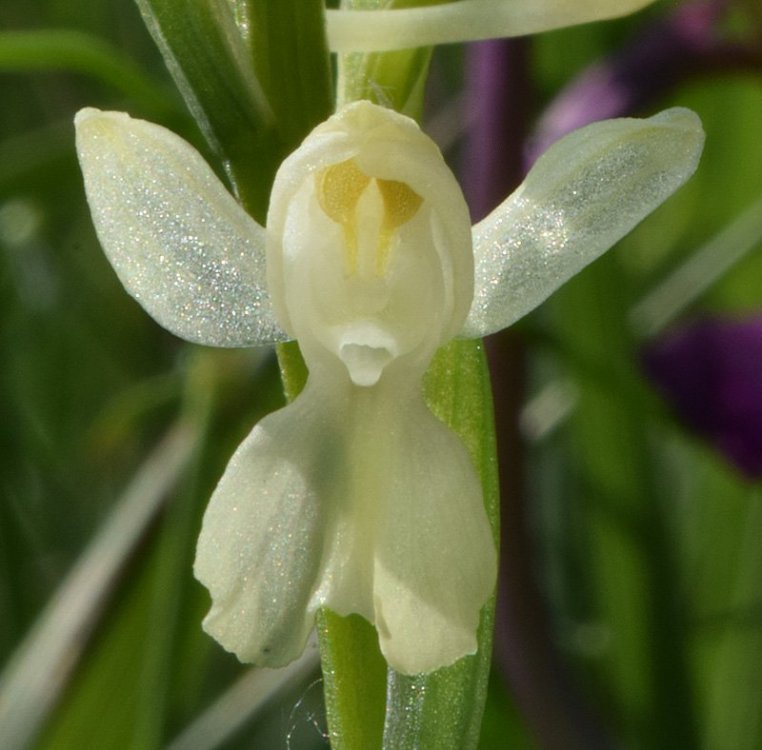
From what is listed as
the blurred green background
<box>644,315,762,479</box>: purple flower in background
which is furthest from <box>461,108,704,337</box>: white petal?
<box>644,315,762,479</box>: purple flower in background

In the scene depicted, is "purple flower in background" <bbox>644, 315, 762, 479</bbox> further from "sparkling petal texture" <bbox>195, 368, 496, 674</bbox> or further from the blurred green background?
"sparkling petal texture" <bbox>195, 368, 496, 674</bbox>

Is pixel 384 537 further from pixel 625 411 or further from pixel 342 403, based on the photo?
pixel 625 411

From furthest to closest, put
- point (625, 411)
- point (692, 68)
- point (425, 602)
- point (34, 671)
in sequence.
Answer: point (692, 68)
point (625, 411)
point (34, 671)
point (425, 602)

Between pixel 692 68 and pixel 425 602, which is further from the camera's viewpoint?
pixel 692 68

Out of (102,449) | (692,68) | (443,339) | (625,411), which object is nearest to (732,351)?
(625,411)

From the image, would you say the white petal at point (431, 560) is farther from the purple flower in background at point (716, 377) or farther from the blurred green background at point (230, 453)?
the purple flower in background at point (716, 377)

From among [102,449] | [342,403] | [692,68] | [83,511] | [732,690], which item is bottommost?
[732,690]

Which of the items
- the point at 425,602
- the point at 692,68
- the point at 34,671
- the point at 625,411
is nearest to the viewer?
the point at 425,602
